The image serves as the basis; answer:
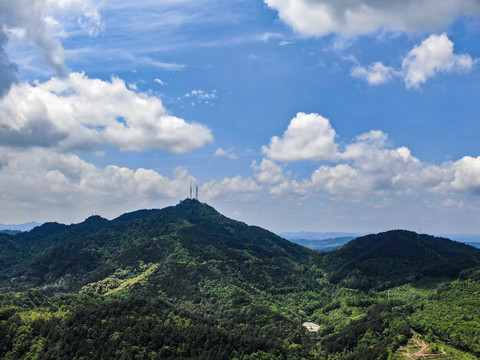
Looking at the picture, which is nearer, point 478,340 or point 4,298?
point 478,340

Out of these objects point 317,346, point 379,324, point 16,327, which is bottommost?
point 317,346

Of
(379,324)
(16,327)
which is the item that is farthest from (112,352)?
(379,324)

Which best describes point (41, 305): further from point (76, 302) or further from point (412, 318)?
point (412, 318)

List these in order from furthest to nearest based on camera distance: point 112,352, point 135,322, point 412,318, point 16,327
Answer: point 412,318 → point 135,322 → point 16,327 → point 112,352

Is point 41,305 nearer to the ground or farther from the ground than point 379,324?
farther from the ground

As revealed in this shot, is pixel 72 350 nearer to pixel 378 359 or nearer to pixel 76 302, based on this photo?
pixel 76 302

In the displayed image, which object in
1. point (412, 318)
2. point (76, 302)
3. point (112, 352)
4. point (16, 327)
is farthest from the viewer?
point (76, 302)
